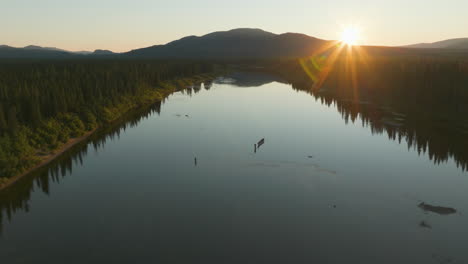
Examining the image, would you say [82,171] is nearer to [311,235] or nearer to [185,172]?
[185,172]

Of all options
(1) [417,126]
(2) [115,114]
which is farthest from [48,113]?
(1) [417,126]

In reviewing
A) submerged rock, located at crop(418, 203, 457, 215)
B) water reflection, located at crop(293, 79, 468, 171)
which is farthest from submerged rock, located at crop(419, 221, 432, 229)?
water reflection, located at crop(293, 79, 468, 171)

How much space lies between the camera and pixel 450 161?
43.0 metres

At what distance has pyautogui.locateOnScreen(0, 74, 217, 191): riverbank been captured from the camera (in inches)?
1422

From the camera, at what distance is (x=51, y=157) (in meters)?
41.8

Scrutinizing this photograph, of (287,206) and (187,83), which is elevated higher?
(187,83)

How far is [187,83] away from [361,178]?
349 feet

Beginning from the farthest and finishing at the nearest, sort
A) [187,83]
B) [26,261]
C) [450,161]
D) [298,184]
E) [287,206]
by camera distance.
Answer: [187,83]
[450,161]
[298,184]
[287,206]
[26,261]

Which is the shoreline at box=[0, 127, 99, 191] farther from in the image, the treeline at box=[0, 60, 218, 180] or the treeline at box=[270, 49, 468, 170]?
the treeline at box=[270, 49, 468, 170]

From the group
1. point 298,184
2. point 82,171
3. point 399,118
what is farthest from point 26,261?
point 399,118

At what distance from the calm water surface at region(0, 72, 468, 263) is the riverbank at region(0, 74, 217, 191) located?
6.59 feet

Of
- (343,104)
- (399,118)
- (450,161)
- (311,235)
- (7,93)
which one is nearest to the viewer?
(311,235)

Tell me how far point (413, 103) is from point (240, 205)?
71.0 m

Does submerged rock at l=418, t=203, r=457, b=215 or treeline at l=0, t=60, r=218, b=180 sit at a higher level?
treeline at l=0, t=60, r=218, b=180
